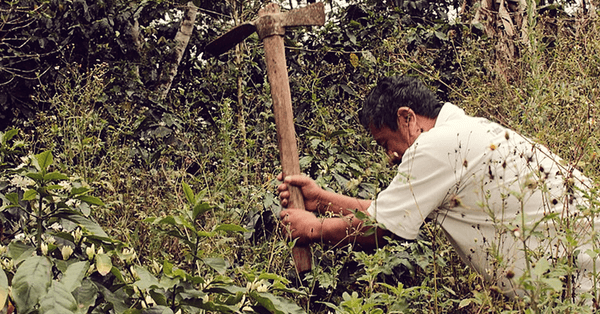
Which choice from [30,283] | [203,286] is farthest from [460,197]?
[30,283]

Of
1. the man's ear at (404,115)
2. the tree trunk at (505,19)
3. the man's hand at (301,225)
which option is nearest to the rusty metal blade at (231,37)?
the man's ear at (404,115)

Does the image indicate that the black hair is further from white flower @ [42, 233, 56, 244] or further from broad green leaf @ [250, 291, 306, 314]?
white flower @ [42, 233, 56, 244]

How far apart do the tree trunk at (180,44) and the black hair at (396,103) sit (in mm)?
3071

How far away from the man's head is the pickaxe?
0.36 metres

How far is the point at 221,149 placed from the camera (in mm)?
4070

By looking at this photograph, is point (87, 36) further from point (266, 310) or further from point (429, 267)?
point (266, 310)

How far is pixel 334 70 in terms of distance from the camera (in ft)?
14.8

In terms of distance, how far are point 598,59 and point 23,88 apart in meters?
4.15

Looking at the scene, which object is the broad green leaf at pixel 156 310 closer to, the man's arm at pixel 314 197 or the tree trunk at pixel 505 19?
the man's arm at pixel 314 197

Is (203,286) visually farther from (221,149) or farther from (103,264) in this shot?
(221,149)

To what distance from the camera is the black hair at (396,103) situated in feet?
9.03

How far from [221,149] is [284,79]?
4.05 ft

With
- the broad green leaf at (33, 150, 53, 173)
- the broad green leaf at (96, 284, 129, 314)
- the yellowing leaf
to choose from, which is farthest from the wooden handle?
the yellowing leaf

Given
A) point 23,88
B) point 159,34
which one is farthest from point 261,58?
point 23,88
